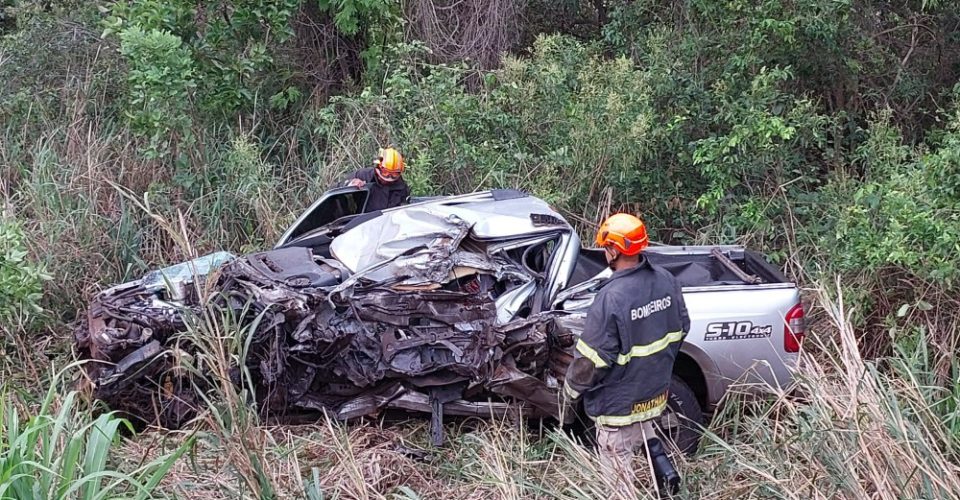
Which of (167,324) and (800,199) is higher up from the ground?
(167,324)

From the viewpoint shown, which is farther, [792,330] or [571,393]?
[792,330]

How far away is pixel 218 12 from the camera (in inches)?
389

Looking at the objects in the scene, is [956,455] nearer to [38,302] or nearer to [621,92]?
[621,92]

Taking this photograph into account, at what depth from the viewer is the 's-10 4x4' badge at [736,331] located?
5.12 metres

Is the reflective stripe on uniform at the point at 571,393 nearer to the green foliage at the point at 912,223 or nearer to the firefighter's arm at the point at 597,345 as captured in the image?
the firefighter's arm at the point at 597,345

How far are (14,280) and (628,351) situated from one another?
4.10m

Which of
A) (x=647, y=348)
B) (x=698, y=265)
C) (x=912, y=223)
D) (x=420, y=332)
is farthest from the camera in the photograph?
(x=912, y=223)

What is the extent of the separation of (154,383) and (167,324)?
0.36 metres

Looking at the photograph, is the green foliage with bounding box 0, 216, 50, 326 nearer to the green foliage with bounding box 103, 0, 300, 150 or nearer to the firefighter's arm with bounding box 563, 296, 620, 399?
the green foliage with bounding box 103, 0, 300, 150

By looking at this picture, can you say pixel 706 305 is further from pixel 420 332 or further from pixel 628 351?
pixel 420 332

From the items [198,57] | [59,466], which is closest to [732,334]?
[59,466]

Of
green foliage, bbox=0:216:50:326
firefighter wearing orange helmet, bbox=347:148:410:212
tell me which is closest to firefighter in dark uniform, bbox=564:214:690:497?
firefighter wearing orange helmet, bbox=347:148:410:212

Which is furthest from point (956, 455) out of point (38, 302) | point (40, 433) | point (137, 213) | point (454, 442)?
point (137, 213)

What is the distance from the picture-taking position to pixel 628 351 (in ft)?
13.8
